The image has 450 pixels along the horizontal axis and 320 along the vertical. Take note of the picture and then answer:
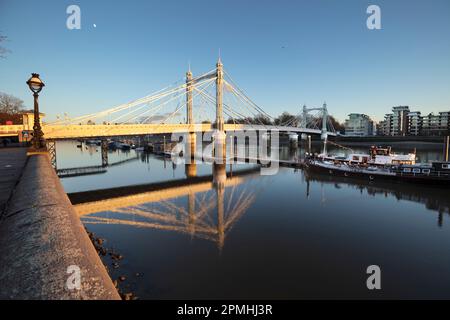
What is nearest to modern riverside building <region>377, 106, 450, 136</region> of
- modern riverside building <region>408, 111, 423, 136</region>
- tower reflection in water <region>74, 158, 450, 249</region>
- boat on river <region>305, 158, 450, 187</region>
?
modern riverside building <region>408, 111, 423, 136</region>

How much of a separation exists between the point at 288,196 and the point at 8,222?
697 inches

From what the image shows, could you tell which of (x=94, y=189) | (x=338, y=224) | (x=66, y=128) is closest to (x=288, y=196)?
(x=338, y=224)

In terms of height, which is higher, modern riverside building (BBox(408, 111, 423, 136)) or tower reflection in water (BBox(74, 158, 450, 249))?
modern riverside building (BBox(408, 111, 423, 136))

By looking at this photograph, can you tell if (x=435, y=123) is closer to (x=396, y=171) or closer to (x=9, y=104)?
(x=396, y=171)

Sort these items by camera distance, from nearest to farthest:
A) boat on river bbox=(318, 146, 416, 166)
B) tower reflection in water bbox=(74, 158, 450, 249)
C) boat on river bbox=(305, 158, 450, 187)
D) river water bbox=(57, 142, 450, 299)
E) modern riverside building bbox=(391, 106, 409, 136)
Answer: river water bbox=(57, 142, 450, 299), tower reflection in water bbox=(74, 158, 450, 249), boat on river bbox=(305, 158, 450, 187), boat on river bbox=(318, 146, 416, 166), modern riverside building bbox=(391, 106, 409, 136)

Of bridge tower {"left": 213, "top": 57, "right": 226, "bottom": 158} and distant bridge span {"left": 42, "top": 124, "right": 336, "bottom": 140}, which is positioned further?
bridge tower {"left": 213, "top": 57, "right": 226, "bottom": 158}

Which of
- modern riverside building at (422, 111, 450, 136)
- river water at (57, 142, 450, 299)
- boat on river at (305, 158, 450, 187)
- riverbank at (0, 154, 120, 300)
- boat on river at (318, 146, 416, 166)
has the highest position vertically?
modern riverside building at (422, 111, 450, 136)

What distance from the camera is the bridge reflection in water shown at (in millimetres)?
12938

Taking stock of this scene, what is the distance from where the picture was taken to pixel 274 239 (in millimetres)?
11055

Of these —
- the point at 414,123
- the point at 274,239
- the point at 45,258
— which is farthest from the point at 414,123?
the point at 45,258

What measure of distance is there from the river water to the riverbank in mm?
4969

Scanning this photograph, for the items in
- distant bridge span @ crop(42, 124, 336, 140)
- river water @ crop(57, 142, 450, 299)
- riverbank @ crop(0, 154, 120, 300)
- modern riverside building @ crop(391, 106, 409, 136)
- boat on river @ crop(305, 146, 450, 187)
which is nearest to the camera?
riverbank @ crop(0, 154, 120, 300)

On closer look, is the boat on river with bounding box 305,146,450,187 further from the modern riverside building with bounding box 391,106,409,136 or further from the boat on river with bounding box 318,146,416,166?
the modern riverside building with bounding box 391,106,409,136

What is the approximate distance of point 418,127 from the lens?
10400cm
